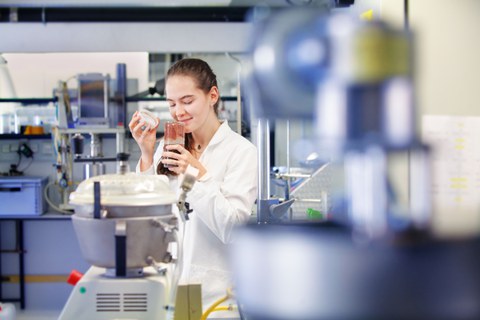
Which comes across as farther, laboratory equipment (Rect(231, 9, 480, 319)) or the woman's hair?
the woman's hair

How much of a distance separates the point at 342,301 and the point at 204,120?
4.83 feet

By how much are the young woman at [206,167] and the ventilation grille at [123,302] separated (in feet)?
1.53

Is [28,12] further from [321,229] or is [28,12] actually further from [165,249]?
[321,229]

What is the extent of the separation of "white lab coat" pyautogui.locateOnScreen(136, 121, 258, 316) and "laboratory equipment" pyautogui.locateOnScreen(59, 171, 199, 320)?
0.38 metres

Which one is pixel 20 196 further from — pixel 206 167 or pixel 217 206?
pixel 217 206

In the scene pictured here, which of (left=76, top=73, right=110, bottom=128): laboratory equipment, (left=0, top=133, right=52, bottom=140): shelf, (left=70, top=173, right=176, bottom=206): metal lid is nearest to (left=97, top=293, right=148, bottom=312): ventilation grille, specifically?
(left=70, top=173, right=176, bottom=206): metal lid

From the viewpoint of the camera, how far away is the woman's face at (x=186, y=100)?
181 centimetres

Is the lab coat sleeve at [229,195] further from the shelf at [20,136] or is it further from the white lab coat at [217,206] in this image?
the shelf at [20,136]

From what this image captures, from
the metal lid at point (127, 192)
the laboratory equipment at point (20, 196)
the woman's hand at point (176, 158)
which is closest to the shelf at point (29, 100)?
the laboratory equipment at point (20, 196)

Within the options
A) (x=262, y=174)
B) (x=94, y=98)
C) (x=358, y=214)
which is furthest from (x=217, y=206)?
(x=94, y=98)

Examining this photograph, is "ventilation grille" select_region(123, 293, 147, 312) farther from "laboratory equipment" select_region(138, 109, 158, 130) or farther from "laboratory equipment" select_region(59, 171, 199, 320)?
"laboratory equipment" select_region(138, 109, 158, 130)

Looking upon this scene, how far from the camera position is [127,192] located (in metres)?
1.14

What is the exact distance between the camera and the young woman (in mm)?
1663

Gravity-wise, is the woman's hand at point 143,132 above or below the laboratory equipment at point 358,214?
above
